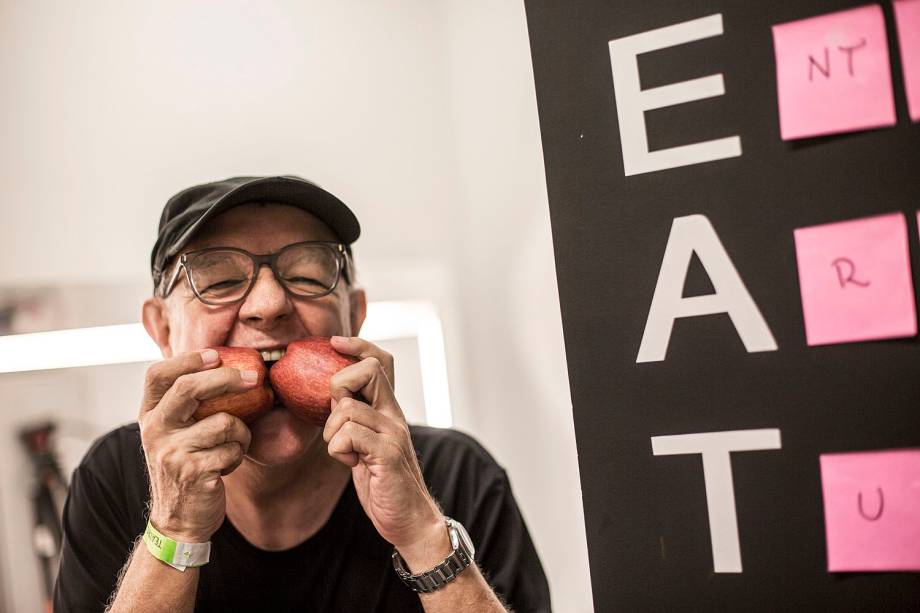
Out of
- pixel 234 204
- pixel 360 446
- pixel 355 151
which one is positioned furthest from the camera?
pixel 355 151

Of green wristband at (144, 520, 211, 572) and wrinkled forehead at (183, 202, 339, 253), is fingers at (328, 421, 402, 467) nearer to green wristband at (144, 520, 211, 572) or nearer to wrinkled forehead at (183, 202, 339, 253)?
green wristband at (144, 520, 211, 572)

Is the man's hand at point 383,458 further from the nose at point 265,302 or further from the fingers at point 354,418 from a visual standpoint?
the nose at point 265,302

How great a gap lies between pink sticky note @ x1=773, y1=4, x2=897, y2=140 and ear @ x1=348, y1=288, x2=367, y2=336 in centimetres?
81

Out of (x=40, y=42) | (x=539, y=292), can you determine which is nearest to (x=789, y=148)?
(x=539, y=292)

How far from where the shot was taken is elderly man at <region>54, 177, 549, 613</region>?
96cm

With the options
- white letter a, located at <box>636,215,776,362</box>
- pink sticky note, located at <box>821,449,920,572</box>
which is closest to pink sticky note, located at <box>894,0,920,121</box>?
white letter a, located at <box>636,215,776,362</box>

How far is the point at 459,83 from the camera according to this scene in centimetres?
196

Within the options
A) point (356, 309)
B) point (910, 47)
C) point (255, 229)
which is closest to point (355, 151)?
point (356, 309)

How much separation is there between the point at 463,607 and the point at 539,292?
3.39 feet

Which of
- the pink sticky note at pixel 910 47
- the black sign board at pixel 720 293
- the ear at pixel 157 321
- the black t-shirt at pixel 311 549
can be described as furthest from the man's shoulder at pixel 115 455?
the pink sticky note at pixel 910 47

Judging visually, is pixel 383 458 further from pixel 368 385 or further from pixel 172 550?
pixel 172 550

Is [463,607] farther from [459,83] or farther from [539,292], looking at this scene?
[459,83]

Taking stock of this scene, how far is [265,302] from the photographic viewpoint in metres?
1.08

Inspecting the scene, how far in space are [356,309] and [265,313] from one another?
0.96ft
